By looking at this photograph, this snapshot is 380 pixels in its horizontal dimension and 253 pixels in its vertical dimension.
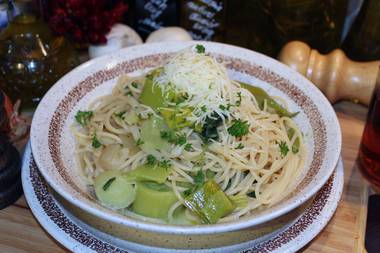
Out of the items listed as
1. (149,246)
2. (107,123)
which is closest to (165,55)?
(107,123)

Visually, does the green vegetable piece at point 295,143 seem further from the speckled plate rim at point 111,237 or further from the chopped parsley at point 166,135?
the chopped parsley at point 166,135

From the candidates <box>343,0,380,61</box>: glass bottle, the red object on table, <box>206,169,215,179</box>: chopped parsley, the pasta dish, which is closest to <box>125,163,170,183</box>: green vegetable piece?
the pasta dish

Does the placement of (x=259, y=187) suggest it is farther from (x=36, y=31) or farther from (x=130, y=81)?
(x=36, y=31)

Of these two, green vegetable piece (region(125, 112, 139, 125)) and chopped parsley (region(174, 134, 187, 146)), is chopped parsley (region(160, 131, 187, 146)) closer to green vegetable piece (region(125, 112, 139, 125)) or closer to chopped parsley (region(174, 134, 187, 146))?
chopped parsley (region(174, 134, 187, 146))

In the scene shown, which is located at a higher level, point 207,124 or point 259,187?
point 207,124

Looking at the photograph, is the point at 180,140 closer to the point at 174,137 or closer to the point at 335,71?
the point at 174,137

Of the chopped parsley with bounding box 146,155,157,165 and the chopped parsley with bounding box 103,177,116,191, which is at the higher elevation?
the chopped parsley with bounding box 146,155,157,165

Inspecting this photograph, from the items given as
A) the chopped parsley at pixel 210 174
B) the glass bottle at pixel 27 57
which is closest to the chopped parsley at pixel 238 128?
the chopped parsley at pixel 210 174
